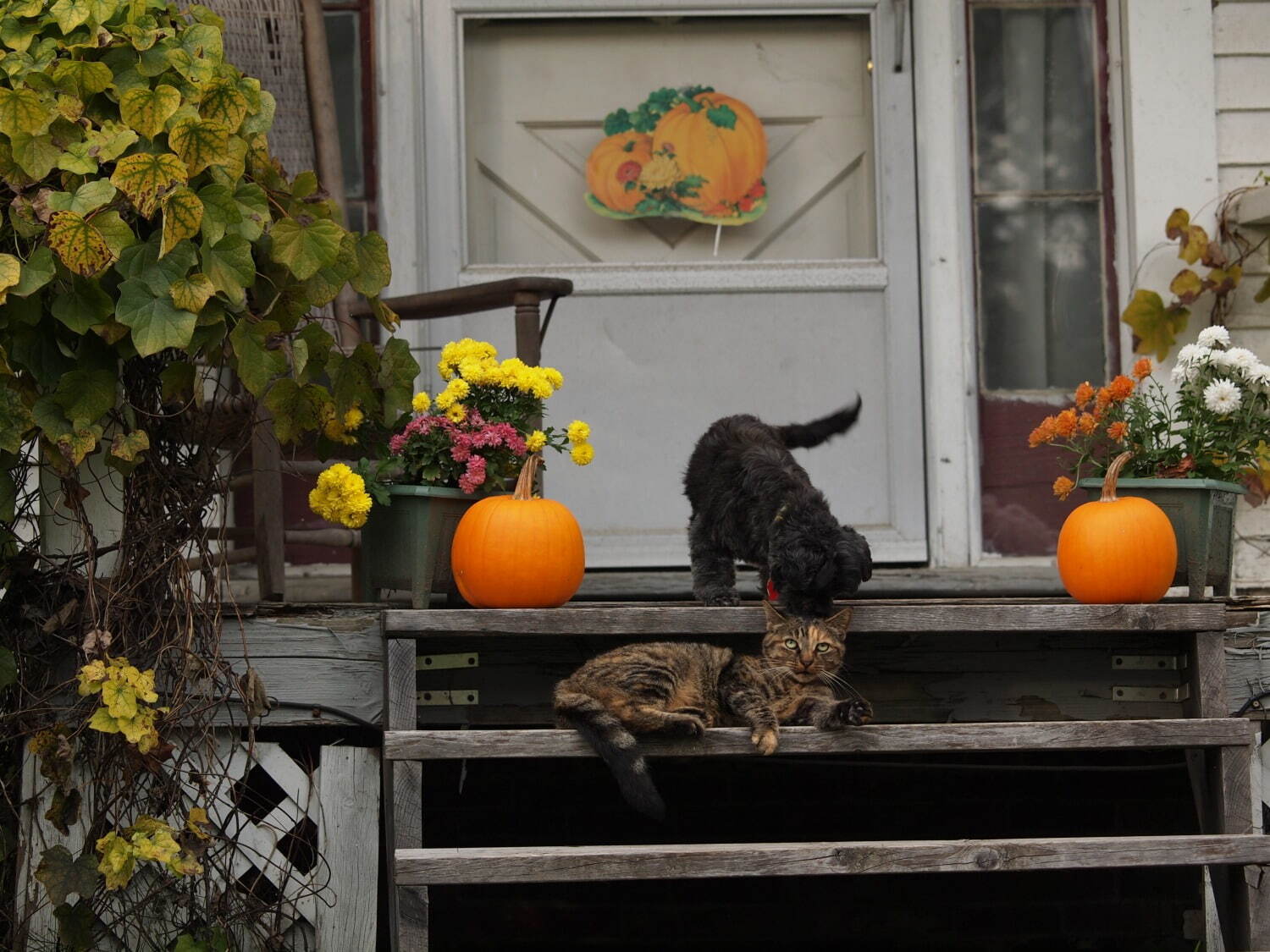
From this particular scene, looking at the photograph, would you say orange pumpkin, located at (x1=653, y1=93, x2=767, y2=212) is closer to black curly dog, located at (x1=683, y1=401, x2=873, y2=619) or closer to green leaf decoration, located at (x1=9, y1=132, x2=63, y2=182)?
black curly dog, located at (x1=683, y1=401, x2=873, y2=619)

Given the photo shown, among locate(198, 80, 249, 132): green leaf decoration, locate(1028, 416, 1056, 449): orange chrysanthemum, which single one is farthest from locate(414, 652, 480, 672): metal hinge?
locate(1028, 416, 1056, 449): orange chrysanthemum

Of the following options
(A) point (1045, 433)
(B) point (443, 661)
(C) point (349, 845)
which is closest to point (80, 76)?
(B) point (443, 661)

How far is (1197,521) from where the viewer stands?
300cm

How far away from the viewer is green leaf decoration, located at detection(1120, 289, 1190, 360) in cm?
411

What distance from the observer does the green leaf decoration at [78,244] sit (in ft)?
7.62

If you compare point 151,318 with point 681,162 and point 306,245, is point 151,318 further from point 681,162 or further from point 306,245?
point 681,162

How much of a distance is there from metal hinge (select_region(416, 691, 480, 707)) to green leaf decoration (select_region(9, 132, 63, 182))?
1237 mm

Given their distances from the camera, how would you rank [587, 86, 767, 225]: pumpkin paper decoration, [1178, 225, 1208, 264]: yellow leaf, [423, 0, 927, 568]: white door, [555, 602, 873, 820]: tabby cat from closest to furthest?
1. [555, 602, 873, 820]: tabby cat
2. [1178, 225, 1208, 264]: yellow leaf
3. [423, 0, 927, 568]: white door
4. [587, 86, 767, 225]: pumpkin paper decoration

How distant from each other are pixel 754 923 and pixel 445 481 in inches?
65.6

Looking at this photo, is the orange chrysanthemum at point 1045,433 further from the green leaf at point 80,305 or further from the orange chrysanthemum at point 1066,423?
the green leaf at point 80,305

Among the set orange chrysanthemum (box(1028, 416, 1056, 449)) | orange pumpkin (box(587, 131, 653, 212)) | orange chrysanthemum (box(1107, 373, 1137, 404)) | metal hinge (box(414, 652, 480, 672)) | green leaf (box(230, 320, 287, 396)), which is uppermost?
orange pumpkin (box(587, 131, 653, 212))

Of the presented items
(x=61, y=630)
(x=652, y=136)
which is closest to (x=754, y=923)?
(x=61, y=630)

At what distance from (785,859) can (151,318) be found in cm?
147

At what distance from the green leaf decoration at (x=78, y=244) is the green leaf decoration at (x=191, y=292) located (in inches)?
4.6
